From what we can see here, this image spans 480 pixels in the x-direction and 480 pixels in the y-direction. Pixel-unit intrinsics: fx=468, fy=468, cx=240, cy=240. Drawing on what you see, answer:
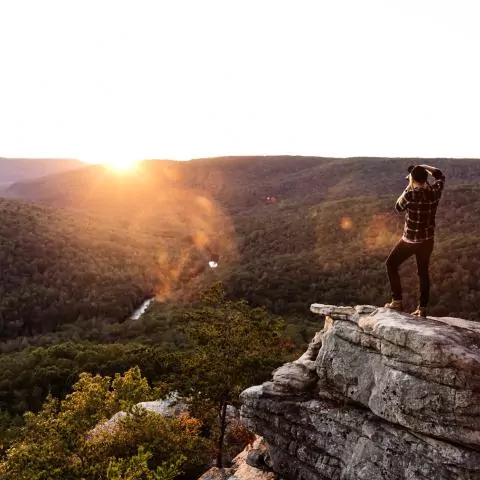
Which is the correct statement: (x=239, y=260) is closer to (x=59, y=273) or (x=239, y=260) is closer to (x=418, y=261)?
(x=59, y=273)

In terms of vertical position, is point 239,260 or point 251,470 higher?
Result: point 251,470

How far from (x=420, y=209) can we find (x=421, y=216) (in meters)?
0.19

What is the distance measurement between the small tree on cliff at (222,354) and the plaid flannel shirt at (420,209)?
1029cm

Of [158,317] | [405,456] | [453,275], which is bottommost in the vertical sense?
[158,317]

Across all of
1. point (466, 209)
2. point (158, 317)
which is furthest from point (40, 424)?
point (466, 209)

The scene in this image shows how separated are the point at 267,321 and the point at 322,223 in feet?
270

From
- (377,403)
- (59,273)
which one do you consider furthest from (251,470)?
(59,273)

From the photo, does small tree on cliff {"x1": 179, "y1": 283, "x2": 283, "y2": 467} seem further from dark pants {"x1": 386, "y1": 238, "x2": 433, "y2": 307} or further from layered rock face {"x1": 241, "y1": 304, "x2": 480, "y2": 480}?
dark pants {"x1": 386, "y1": 238, "x2": 433, "y2": 307}

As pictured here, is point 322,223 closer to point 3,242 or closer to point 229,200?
point 3,242

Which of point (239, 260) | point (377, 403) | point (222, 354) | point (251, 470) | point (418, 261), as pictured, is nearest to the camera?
point (377, 403)

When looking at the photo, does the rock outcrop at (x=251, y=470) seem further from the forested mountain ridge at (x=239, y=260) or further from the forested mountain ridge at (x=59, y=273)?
the forested mountain ridge at (x=59, y=273)

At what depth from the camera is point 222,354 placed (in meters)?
20.8

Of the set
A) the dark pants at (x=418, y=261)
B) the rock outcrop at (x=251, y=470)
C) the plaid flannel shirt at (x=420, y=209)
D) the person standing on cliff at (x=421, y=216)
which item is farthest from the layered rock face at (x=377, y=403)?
the plaid flannel shirt at (x=420, y=209)

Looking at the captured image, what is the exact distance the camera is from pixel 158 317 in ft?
238
